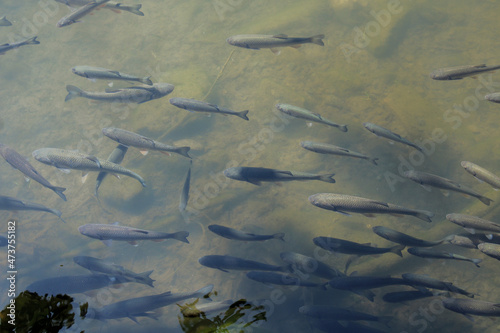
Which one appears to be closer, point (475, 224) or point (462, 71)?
point (475, 224)

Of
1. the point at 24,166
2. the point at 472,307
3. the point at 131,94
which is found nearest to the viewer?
the point at 472,307

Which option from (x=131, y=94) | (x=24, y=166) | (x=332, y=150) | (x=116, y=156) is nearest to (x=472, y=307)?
(x=332, y=150)

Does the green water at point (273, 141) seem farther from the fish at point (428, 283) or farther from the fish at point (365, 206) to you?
the fish at point (365, 206)

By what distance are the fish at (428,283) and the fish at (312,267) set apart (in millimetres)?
869

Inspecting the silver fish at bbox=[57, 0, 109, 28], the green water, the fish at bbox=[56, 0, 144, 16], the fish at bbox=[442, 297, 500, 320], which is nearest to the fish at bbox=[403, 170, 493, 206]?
the green water

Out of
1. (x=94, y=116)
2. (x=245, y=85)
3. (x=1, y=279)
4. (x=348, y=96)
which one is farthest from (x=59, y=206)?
(x=348, y=96)

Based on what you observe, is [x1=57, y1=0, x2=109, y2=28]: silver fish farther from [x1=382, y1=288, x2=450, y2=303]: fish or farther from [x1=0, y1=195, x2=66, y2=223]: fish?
[x1=382, y1=288, x2=450, y2=303]: fish

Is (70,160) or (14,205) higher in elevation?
(70,160)

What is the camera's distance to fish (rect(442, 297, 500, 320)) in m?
3.57

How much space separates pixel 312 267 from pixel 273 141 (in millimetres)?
2808

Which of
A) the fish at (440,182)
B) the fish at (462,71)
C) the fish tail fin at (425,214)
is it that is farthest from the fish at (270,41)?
the fish tail fin at (425,214)

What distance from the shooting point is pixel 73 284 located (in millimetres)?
4320

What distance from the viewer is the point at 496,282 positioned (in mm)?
4203

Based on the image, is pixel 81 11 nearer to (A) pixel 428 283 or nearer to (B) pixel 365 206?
(B) pixel 365 206
